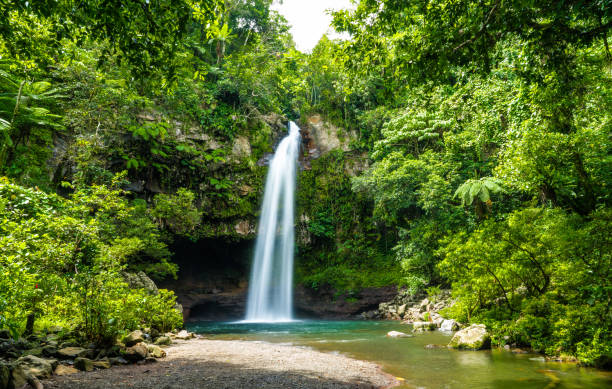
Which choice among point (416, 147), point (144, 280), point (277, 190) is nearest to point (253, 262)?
point (277, 190)

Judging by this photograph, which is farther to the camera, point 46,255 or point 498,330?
point 498,330

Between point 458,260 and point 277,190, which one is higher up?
point 277,190

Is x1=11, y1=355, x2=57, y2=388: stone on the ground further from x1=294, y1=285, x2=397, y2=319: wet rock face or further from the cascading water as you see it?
x1=294, y1=285, x2=397, y2=319: wet rock face

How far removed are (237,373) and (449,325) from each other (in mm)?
9894

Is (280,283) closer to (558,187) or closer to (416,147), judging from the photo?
(416,147)

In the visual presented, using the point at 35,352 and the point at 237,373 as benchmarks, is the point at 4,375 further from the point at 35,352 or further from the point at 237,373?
the point at 237,373

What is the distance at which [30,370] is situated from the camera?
4.96 m

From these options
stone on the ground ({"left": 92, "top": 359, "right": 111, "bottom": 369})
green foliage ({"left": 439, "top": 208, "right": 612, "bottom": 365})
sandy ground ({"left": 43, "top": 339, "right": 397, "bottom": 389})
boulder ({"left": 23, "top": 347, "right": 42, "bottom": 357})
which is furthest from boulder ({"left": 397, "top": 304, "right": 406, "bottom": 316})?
boulder ({"left": 23, "top": 347, "right": 42, "bottom": 357})

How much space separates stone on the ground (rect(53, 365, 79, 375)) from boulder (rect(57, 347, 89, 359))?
16.2 inches

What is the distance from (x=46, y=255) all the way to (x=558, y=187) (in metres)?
12.9

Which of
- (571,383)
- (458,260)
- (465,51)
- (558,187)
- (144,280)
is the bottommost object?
(571,383)

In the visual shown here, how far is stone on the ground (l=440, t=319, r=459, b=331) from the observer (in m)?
12.7

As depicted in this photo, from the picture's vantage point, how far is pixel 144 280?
1394 centimetres

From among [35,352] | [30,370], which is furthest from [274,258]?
[30,370]
